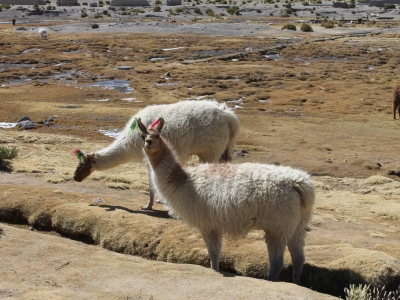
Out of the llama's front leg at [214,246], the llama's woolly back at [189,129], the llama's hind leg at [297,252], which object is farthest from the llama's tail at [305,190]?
the llama's woolly back at [189,129]

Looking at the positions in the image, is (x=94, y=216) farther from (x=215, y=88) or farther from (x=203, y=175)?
(x=215, y=88)

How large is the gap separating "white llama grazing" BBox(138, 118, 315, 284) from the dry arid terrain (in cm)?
49

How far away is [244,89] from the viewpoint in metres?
27.9

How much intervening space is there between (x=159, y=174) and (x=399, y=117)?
17661 millimetres

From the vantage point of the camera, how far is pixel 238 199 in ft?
24.0

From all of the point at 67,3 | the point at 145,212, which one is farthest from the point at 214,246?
the point at 67,3

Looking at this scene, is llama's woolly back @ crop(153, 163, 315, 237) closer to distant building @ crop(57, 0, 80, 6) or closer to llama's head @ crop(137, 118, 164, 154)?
llama's head @ crop(137, 118, 164, 154)

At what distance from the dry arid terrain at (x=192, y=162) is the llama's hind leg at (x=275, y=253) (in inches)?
8.7

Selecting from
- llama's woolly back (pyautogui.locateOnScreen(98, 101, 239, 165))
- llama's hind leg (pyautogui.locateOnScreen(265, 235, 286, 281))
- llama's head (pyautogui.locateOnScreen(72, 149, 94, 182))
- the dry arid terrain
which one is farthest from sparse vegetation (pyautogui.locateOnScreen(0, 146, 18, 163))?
llama's hind leg (pyautogui.locateOnScreen(265, 235, 286, 281))

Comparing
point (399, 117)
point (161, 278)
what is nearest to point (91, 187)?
point (161, 278)

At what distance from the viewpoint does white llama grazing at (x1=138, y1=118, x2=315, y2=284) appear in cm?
719

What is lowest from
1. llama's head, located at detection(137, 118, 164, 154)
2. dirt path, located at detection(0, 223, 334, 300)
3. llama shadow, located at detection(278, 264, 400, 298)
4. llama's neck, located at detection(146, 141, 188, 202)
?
llama shadow, located at detection(278, 264, 400, 298)

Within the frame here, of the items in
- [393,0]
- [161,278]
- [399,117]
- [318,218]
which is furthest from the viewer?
[393,0]

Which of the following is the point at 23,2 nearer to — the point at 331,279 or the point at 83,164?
the point at 83,164
